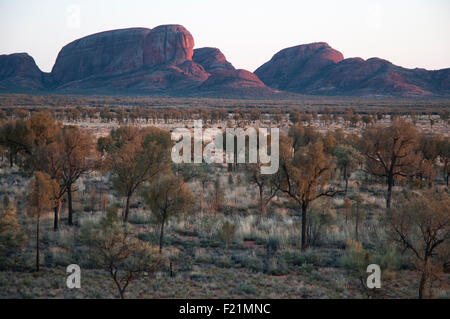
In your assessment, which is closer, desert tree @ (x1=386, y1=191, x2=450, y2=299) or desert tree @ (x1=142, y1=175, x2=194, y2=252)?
desert tree @ (x1=386, y1=191, x2=450, y2=299)

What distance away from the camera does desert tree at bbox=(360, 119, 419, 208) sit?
20.8 metres

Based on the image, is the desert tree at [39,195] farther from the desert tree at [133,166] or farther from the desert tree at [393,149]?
the desert tree at [393,149]

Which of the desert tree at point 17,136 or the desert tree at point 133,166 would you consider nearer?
the desert tree at point 133,166

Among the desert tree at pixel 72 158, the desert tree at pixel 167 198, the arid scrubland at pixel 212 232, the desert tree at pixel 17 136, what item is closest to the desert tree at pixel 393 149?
the arid scrubland at pixel 212 232

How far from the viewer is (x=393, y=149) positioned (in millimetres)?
20938

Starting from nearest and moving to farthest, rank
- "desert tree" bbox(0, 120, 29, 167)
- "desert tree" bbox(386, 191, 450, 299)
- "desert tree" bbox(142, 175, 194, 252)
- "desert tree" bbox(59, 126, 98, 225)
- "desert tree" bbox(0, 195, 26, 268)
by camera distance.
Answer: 1. "desert tree" bbox(386, 191, 450, 299)
2. "desert tree" bbox(0, 195, 26, 268)
3. "desert tree" bbox(142, 175, 194, 252)
4. "desert tree" bbox(59, 126, 98, 225)
5. "desert tree" bbox(0, 120, 29, 167)

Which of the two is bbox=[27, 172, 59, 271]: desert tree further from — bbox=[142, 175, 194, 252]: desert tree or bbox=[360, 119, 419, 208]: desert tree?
bbox=[360, 119, 419, 208]: desert tree

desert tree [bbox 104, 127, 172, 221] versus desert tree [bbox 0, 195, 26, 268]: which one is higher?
Result: desert tree [bbox 104, 127, 172, 221]

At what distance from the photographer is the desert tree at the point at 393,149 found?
68.1ft

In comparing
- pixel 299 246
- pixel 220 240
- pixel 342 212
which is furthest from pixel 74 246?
pixel 342 212

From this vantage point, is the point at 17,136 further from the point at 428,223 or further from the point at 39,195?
the point at 428,223

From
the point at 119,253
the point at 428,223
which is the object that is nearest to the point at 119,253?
the point at 119,253

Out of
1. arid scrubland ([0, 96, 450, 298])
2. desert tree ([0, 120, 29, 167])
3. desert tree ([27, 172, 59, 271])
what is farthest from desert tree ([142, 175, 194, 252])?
desert tree ([0, 120, 29, 167])
